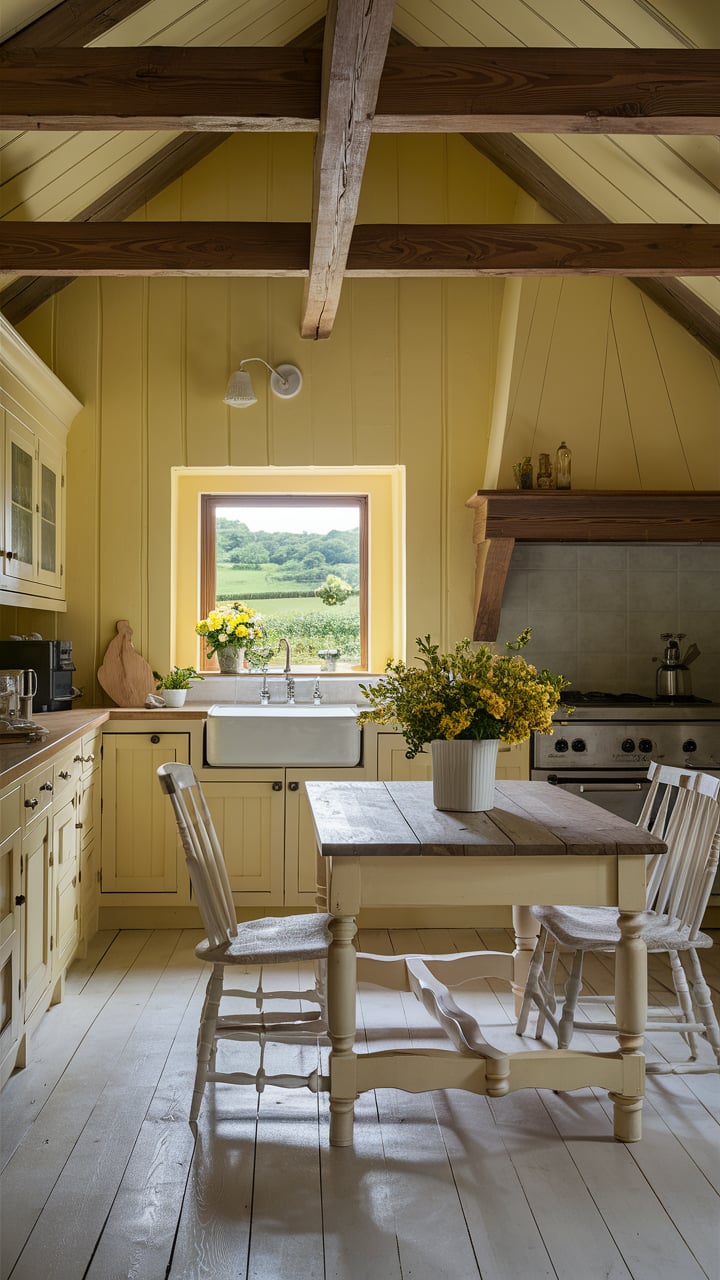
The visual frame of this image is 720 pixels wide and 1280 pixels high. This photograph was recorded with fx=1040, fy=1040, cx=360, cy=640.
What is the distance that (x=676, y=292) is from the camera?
4.68m

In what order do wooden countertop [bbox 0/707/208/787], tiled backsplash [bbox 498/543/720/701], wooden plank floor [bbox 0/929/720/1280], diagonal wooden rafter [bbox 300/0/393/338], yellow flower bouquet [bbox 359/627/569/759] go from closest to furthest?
wooden plank floor [bbox 0/929/720/1280] < diagonal wooden rafter [bbox 300/0/393/338] < yellow flower bouquet [bbox 359/627/569/759] < wooden countertop [bbox 0/707/208/787] < tiled backsplash [bbox 498/543/720/701]

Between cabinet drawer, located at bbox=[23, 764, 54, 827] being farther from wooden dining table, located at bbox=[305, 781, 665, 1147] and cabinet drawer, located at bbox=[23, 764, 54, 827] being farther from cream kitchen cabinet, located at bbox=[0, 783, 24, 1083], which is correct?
wooden dining table, located at bbox=[305, 781, 665, 1147]

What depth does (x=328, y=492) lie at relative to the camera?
5371 millimetres

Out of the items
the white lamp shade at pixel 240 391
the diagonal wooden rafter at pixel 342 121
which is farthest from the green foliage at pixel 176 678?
the diagonal wooden rafter at pixel 342 121

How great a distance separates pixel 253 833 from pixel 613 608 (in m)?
2.09

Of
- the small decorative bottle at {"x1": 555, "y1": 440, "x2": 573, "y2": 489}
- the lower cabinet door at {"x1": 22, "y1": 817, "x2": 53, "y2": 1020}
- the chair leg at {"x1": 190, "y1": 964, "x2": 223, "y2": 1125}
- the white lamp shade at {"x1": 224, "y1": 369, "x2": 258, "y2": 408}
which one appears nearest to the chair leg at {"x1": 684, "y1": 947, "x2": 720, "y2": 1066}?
the chair leg at {"x1": 190, "y1": 964, "x2": 223, "y2": 1125}

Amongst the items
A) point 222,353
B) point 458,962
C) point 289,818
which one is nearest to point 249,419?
point 222,353

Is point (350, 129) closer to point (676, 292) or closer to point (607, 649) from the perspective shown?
point (676, 292)

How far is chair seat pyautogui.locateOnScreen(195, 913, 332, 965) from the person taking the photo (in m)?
2.57

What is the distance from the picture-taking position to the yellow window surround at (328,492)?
5273 mm

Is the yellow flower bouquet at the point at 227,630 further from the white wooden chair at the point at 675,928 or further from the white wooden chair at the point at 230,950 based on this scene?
the white wooden chair at the point at 675,928

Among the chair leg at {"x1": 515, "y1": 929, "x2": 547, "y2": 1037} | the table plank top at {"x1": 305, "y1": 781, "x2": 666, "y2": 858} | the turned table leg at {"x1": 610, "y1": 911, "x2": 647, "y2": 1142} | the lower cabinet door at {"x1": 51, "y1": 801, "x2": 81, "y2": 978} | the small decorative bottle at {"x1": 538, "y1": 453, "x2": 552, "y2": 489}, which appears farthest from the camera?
the small decorative bottle at {"x1": 538, "y1": 453, "x2": 552, "y2": 489}

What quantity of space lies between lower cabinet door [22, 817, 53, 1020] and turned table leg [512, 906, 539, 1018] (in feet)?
4.79

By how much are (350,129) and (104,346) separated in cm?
271
